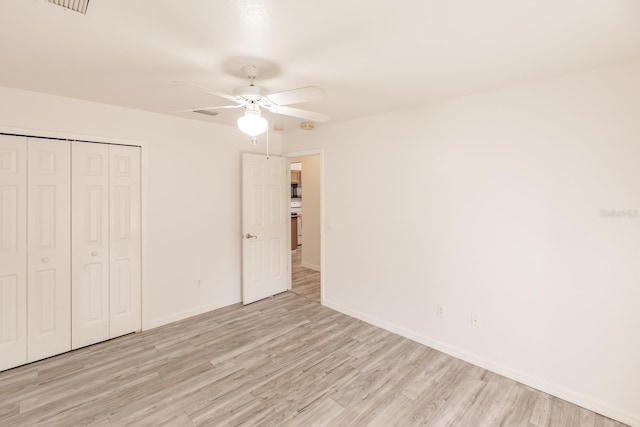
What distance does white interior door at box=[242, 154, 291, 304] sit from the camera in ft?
13.6

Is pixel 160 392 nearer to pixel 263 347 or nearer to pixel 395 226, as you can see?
pixel 263 347

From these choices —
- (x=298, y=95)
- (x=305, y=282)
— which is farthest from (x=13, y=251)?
(x=305, y=282)

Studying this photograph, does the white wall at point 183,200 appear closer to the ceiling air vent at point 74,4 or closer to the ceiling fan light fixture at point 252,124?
the ceiling air vent at point 74,4

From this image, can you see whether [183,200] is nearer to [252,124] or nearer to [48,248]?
[48,248]

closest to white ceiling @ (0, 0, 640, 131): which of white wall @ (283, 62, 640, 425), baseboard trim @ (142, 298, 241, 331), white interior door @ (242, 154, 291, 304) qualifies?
white wall @ (283, 62, 640, 425)

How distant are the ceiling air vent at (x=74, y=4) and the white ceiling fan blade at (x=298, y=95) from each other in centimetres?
100

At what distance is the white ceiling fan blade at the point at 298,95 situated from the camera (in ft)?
6.05

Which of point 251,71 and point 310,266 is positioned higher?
point 251,71

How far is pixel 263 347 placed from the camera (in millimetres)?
3051

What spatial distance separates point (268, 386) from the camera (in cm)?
244

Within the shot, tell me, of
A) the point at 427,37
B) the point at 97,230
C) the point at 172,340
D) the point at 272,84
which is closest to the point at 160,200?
the point at 97,230

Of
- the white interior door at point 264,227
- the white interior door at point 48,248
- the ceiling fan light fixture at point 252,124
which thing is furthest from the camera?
the white interior door at point 264,227

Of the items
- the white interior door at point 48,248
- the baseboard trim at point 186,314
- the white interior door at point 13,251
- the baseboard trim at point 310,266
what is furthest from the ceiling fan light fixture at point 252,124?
the baseboard trim at point 310,266

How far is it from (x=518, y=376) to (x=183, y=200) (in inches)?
149
